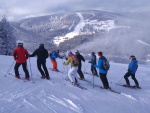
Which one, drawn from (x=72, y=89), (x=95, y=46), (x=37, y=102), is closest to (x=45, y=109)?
(x=37, y=102)

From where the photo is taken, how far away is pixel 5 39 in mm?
43719

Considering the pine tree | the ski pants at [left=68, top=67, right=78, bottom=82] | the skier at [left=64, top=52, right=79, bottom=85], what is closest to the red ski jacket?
the skier at [left=64, top=52, right=79, bottom=85]

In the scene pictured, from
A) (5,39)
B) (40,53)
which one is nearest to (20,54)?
(40,53)

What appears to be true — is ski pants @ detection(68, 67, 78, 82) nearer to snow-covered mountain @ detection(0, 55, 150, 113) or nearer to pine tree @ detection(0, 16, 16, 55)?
snow-covered mountain @ detection(0, 55, 150, 113)

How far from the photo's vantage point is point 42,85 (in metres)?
11.2

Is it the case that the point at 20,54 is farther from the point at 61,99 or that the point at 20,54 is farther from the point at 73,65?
the point at 61,99

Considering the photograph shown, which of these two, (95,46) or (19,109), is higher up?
(19,109)

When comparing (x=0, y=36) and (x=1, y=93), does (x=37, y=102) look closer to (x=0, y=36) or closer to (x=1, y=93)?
(x=1, y=93)

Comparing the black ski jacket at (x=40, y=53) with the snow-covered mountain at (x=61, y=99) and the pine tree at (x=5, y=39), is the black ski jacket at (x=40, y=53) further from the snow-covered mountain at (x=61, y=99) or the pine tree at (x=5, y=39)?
the pine tree at (x=5, y=39)

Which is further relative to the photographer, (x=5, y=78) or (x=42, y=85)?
(x=5, y=78)

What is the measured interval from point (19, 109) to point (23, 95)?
172 centimetres

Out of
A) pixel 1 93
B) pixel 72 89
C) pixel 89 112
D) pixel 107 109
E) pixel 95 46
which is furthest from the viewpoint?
pixel 95 46

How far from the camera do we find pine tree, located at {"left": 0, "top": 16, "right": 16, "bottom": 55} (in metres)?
42.7

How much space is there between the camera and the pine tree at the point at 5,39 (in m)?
42.7
